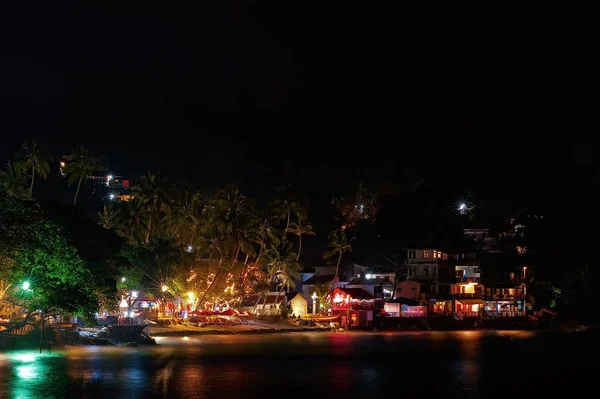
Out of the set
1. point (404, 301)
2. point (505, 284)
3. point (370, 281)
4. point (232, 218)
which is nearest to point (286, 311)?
point (232, 218)

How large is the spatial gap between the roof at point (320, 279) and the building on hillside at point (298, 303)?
694 cm

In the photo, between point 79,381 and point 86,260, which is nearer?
point 79,381

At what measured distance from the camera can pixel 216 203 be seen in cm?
7325

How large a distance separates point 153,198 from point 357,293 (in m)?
25.7

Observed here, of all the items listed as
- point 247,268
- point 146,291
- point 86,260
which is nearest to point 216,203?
point 247,268

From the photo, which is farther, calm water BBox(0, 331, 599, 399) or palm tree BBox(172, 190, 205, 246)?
palm tree BBox(172, 190, 205, 246)

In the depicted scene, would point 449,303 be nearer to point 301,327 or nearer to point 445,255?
point 445,255

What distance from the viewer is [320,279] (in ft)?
295

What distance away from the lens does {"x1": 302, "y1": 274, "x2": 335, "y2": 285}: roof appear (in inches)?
3499

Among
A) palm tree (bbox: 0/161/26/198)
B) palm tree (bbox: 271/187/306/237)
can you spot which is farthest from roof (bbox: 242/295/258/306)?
palm tree (bbox: 0/161/26/198)

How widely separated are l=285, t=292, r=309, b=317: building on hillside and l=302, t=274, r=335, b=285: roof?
694cm

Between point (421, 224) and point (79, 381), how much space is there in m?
76.9

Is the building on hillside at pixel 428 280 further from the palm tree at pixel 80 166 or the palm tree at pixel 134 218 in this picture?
the palm tree at pixel 80 166

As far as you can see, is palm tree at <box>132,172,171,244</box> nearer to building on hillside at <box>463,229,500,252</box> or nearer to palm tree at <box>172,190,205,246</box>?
palm tree at <box>172,190,205,246</box>
